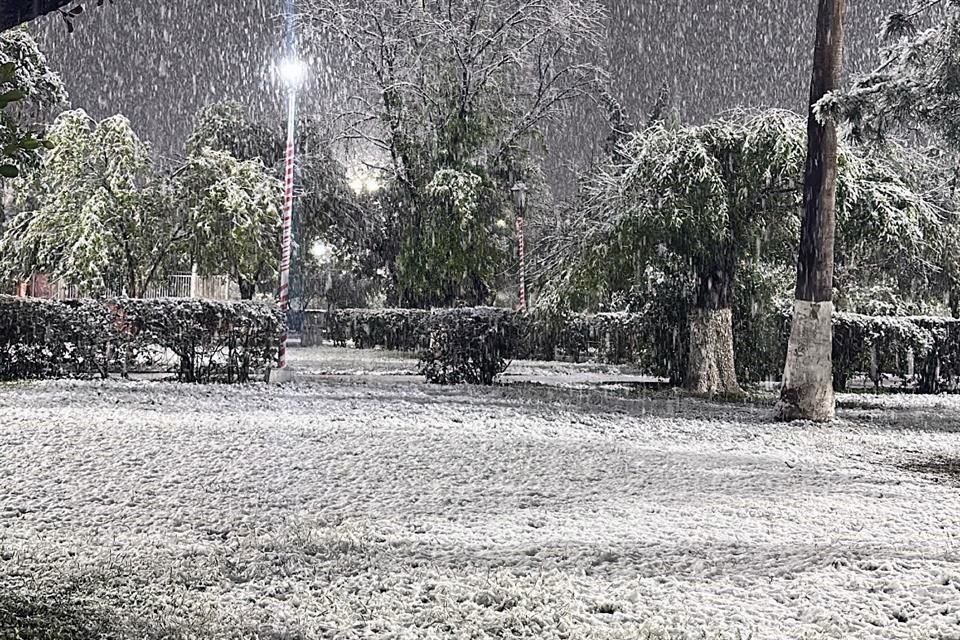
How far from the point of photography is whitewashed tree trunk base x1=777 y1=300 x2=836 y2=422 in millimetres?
11906

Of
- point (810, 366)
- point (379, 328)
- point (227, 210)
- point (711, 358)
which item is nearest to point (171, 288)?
point (227, 210)

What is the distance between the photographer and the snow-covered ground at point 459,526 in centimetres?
425

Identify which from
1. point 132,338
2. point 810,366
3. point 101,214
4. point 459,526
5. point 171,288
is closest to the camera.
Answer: point 459,526

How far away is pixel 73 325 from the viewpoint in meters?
14.2

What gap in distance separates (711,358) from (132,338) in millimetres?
9579

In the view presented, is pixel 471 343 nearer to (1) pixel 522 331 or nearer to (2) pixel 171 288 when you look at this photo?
(1) pixel 522 331

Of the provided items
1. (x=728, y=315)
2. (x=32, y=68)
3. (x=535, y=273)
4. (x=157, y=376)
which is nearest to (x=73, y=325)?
(x=157, y=376)

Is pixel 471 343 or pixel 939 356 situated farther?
pixel 939 356

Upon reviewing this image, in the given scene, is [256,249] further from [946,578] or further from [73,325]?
[946,578]

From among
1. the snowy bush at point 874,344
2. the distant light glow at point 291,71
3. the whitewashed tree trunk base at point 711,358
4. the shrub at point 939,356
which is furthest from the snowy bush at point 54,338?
the shrub at point 939,356

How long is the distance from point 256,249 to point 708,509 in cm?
2166

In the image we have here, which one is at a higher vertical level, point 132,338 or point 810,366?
point 810,366

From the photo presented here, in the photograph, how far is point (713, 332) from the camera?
15000 millimetres

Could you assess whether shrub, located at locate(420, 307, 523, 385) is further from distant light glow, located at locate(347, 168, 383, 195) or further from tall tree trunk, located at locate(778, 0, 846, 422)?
distant light glow, located at locate(347, 168, 383, 195)
